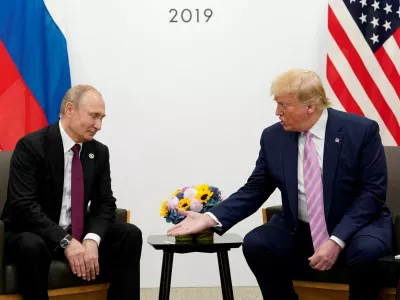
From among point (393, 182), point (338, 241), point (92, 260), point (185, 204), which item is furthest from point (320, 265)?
point (92, 260)

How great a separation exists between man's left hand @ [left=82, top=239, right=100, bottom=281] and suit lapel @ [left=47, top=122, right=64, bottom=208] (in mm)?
340

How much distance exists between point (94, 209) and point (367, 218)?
4.78 ft

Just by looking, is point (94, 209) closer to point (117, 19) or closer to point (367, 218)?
point (367, 218)

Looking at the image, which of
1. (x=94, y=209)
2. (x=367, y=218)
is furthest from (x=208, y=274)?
(x=367, y=218)

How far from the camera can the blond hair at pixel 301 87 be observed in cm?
369

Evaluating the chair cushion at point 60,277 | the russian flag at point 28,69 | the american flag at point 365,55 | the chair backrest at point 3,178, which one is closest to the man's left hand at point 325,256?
the chair cushion at point 60,277

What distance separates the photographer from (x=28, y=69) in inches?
201

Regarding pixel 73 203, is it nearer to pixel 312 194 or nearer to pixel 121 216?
pixel 121 216

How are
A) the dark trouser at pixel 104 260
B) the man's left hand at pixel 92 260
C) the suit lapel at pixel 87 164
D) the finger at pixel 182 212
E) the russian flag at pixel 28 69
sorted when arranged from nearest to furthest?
the dark trouser at pixel 104 260 < the man's left hand at pixel 92 260 < the finger at pixel 182 212 < the suit lapel at pixel 87 164 < the russian flag at pixel 28 69

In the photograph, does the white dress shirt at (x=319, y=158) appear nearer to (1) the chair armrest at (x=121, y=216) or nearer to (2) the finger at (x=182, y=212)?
(2) the finger at (x=182, y=212)

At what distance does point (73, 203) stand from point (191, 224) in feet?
2.11

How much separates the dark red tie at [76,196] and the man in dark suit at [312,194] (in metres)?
0.52

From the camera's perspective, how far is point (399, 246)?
3539mm

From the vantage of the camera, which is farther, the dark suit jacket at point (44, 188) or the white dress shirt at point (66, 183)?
the white dress shirt at point (66, 183)
